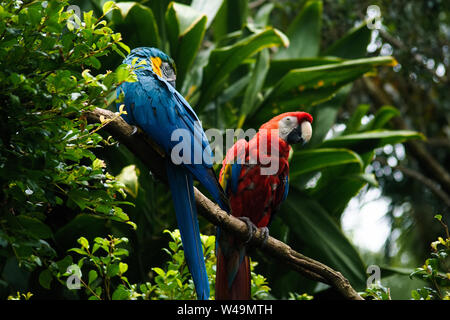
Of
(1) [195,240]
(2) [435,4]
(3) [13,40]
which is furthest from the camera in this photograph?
(2) [435,4]

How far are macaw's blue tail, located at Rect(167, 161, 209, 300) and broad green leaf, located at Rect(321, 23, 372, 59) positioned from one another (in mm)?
2132

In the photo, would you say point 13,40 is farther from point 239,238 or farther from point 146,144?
point 239,238

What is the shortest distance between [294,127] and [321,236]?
3.38 feet

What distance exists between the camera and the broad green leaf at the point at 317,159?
7.80ft

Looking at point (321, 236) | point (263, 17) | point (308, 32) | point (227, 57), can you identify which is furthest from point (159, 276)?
point (263, 17)

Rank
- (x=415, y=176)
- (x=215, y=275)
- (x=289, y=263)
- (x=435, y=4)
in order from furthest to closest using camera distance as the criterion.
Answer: (x=415, y=176) < (x=435, y=4) < (x=215, y=275) < (x=289, y=263)

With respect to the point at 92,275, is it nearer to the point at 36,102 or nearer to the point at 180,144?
the point at 180,144

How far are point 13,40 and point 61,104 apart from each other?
14cm

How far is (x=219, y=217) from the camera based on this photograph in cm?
131

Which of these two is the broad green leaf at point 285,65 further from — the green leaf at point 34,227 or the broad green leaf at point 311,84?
the green leaf at point 34,227

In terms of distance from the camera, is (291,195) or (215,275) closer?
(215,275)

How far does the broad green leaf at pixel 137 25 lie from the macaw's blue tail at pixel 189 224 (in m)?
1.15
